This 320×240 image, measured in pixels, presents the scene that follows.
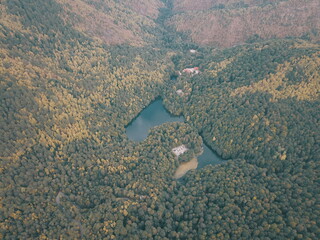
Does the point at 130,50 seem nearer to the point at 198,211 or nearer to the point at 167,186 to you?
the point at 167,186

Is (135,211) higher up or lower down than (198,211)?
lower down

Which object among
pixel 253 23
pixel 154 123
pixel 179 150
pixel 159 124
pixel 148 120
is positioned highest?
pixel 253 23

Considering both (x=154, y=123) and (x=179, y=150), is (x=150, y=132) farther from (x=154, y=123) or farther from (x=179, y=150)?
(x=179, y=150)

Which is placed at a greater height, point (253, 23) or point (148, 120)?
point (253, 23)

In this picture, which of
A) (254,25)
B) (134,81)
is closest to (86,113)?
(134,81)

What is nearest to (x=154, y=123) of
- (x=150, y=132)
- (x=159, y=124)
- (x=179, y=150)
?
(x=159, y=124)

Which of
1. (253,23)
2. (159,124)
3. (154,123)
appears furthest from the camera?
(253,23)

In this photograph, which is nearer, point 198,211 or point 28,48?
point 198,211

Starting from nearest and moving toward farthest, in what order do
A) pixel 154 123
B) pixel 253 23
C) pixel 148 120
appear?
pixel 154 123 < pixel 148 120 < pixel 253 23
